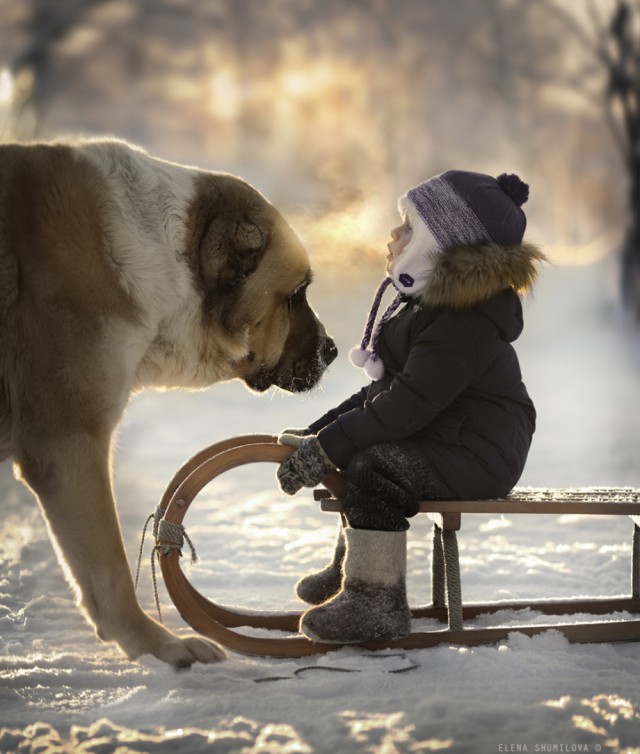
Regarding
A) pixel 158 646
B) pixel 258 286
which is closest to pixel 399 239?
pixel 258 286

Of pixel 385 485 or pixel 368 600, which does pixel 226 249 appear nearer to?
Answer: pixel 385 485

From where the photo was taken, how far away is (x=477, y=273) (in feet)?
8.54

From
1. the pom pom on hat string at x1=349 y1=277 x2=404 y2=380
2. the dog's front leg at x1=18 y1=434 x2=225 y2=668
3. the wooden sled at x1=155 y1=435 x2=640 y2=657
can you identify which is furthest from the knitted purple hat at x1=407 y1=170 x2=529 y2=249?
the dog's front leg at x1=18 y1=434 x2=225 y2=668

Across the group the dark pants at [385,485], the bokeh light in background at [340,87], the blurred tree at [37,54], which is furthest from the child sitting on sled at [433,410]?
the blurred tree at [37,54]

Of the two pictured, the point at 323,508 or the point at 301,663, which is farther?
the point at 323,508

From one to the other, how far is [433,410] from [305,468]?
418 millimetres

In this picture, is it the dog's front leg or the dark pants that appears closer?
the dog's front leg

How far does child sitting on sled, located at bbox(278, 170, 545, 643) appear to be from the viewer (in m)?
2.54

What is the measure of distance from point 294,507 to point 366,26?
24.3ft

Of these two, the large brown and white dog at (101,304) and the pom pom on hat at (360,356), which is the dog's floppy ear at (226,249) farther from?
the pom pom on hat at (360,356)

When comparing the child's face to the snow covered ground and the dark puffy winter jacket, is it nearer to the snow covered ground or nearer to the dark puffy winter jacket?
the dark puffy winter jacket

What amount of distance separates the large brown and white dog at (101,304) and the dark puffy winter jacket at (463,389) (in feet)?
1.65

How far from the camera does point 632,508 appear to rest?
2.65 metres

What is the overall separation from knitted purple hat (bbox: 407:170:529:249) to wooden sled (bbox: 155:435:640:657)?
814mm
